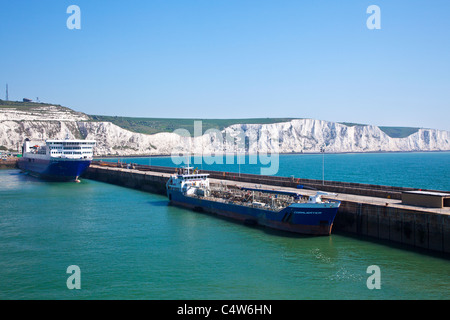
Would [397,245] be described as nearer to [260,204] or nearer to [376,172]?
[260,204]

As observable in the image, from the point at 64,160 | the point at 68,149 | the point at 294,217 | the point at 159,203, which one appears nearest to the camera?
the point at 294,217

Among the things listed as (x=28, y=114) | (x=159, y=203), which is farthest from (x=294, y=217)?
(x=28, y=114)

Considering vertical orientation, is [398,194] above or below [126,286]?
above

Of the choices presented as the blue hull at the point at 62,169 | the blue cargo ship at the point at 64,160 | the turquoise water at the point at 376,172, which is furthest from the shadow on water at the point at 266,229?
the blue cargo ship at the point at 64,160

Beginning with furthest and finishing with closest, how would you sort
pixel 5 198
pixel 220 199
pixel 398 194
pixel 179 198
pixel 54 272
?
pixel 5 198 → pixel 179 198 → pixel 220 199 → pixel 398 194 → pixel 54 272

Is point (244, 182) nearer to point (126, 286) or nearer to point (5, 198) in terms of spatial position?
point (5, 198)
